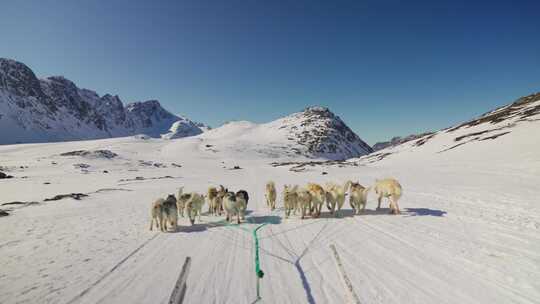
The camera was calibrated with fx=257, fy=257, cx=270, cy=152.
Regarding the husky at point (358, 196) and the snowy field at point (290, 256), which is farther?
the husky at point (358, 196)

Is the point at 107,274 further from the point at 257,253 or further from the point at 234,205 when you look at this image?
the point at 234,205

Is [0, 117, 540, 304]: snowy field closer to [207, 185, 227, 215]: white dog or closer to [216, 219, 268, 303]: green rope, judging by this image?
[216, 219, 268, 303]: green rope

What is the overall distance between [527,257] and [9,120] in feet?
883

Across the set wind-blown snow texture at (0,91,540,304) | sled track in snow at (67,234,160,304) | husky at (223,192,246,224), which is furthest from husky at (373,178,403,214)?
sled track in snow at (67,234,160,304)

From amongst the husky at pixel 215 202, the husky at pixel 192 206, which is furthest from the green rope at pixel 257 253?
the husky at pixel 215 202

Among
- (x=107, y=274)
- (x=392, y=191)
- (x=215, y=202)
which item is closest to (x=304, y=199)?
(x=392, y=191)

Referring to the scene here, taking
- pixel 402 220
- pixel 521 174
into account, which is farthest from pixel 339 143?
pixel 402 220

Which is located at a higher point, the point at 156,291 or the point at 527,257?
the point at 527,257

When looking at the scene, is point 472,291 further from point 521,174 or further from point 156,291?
point 521,174

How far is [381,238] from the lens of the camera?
28.6 feet

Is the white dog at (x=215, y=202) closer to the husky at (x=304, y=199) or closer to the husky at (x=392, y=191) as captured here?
the husky at (x=304, y=199)

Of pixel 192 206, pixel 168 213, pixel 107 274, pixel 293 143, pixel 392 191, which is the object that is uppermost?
pixel 293 143

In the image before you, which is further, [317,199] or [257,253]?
[317,199]

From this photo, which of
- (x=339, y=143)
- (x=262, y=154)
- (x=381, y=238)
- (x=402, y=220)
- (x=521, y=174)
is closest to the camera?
(x=381, y=238)
